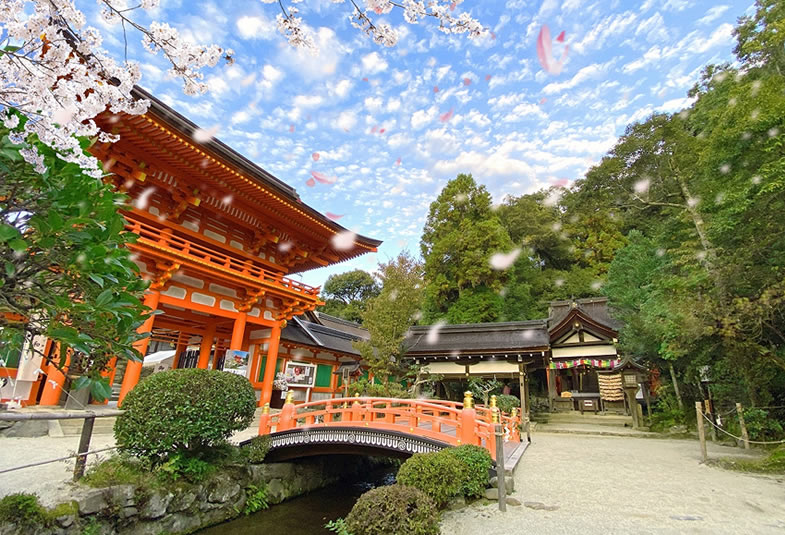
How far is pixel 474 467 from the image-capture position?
Answer: 18.1 feet

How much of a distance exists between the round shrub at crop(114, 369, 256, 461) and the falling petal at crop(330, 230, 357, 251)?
7388 millimetres

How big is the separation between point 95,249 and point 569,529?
5.12 meters

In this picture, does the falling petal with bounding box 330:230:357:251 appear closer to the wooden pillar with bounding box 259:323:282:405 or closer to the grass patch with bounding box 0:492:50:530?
the wooden pillar with bounding box 259:323:282:405

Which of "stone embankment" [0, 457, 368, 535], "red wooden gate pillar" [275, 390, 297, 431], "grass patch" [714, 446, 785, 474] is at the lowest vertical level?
"stone embankment" [0, 457, 368, 535]

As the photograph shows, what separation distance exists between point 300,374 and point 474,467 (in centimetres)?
1121

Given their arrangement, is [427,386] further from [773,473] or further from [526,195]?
[526,195]

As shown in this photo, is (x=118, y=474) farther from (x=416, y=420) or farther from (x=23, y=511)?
(x=416, y=420)

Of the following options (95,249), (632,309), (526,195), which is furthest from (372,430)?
(526,195)

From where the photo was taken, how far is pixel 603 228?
26234 millimetres

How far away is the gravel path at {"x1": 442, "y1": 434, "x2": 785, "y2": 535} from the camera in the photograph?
4.25 meters

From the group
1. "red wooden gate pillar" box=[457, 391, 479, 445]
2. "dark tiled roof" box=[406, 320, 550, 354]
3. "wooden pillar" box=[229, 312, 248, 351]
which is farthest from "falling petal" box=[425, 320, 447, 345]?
"red wooden gate pillar" box=[457, 391, 479, 445]

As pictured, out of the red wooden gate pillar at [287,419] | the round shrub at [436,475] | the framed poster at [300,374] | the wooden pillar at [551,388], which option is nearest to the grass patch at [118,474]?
the red wooden gate pillar at [287,419]

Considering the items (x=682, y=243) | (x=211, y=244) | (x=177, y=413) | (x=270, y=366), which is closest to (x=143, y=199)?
(x=211, y=244)

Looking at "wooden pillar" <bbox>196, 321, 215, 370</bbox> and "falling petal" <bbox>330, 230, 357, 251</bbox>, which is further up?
"falling petal" <bbox>330, 230, 357, 251</bbox>
